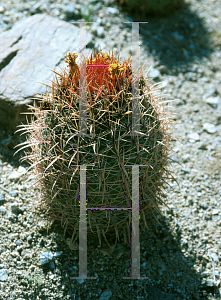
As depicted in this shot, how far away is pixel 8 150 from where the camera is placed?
280 cm

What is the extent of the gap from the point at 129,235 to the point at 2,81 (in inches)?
71.7

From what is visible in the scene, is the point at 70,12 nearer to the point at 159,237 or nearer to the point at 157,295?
the point at 159,237

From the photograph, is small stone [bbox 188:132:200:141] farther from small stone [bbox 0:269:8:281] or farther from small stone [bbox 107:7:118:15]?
small stone [bbox 107:7:118:15]

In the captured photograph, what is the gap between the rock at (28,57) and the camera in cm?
282

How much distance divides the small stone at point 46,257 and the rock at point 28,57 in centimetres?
123

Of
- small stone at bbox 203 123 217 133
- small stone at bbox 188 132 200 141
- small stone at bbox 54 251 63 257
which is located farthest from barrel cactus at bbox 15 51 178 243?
small stone at bbox 203 123 217 133

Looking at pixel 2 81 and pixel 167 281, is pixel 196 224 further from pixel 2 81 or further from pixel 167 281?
pixel 2 81

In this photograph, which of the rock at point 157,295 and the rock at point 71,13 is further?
the rock at point 71,13

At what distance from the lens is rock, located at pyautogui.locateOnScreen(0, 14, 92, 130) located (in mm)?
2818

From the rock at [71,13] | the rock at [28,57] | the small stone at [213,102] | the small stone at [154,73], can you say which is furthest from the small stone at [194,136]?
the rock at [71,13]

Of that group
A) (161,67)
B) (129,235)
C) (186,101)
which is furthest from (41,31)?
(129,235)

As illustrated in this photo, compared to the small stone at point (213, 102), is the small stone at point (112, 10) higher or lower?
higher

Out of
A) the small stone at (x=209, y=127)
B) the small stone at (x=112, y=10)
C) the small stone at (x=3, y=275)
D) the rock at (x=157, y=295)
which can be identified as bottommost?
the rock at (x=157, y=295)

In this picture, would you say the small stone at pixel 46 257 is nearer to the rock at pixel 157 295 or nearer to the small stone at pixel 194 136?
the rock at pixel 157 295
